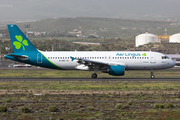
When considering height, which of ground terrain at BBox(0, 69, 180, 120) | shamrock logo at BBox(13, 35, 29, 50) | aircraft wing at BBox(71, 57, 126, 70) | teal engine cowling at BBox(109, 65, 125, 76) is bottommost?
ground terrain at BBox(0, 69, 180, 120)

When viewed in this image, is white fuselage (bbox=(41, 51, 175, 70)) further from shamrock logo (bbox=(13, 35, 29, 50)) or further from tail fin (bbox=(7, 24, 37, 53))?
shamrock logo (bbox=(13, 35, 29, 50))

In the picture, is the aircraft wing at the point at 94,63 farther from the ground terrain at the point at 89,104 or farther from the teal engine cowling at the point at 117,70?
the ground terrain at the point at 89,104

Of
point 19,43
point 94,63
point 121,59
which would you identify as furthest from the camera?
point 19,43

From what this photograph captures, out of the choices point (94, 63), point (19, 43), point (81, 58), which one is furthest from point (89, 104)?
point (19, 43)

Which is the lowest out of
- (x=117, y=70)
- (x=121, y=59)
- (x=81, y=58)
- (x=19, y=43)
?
(x=117, y=70)

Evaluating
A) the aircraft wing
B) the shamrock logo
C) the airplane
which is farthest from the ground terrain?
the shamrock logo

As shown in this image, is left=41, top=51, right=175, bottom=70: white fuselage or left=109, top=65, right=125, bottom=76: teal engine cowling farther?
left=41, top=51, right=175, bottom=70: white fuselage

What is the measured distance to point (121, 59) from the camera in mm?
48688

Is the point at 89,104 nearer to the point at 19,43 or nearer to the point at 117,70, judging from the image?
the point at 117,70

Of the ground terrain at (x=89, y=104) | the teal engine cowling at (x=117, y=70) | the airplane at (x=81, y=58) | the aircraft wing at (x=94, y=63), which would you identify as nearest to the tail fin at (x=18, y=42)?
the airplane at (x=81, y=58)

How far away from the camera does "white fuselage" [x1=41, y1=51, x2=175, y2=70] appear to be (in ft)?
160

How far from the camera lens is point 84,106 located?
24594 millimetres

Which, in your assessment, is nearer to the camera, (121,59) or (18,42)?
(121,59)

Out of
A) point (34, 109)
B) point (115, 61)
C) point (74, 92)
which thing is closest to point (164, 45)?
point (115, 61)
